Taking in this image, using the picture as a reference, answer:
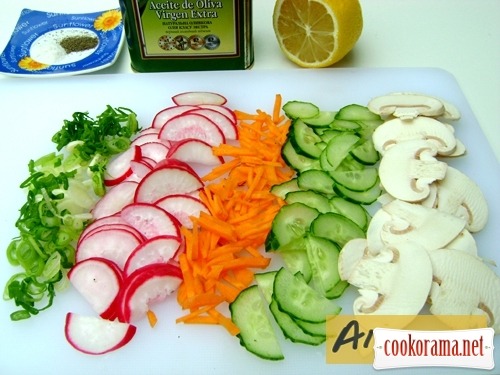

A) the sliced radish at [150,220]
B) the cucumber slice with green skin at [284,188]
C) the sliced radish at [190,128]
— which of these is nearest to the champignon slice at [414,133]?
the cucumber slice with green skin at [284,188]

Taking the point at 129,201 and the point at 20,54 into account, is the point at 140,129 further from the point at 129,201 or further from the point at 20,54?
the point at 20,54

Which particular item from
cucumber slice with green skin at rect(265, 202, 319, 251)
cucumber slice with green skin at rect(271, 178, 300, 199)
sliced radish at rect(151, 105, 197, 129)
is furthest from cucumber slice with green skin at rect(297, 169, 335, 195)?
sliced radish at rect(151, 105, 197, 129)

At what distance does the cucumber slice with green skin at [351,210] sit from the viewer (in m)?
1.81

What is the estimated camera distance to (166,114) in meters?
2.19

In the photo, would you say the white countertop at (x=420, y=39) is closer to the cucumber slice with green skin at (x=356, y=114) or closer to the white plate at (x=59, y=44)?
the white plate at (x=59, y=44)

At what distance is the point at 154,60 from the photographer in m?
2.42

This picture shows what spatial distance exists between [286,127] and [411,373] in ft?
3.35

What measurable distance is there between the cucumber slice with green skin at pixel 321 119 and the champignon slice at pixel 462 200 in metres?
0.52

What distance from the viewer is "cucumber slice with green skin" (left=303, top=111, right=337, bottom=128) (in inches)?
83.7

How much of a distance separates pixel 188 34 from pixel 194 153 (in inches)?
24.6

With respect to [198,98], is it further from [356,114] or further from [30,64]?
[30,64]

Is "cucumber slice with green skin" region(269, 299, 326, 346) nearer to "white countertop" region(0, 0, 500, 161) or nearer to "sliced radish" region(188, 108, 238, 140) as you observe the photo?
"sliced radish" region(188, 108, 238, 140)

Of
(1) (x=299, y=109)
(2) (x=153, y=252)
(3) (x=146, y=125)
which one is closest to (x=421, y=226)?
(1) (x=299, y=109)

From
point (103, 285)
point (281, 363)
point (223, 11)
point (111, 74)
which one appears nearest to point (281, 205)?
point (281, 363)
